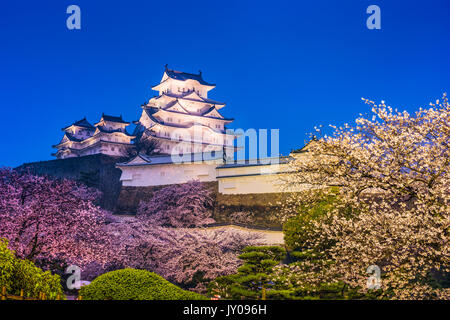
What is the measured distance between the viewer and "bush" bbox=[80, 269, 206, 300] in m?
10.6

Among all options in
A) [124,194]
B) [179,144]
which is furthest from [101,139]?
[124,194]

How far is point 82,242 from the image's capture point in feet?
54.1

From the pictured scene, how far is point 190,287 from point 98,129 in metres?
35.6

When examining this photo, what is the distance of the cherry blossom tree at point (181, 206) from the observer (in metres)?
28.8

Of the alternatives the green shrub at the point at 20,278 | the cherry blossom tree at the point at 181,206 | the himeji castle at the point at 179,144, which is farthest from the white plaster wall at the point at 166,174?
the green shrub at the point at 20,278

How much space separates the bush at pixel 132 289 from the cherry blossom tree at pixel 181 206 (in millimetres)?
16567

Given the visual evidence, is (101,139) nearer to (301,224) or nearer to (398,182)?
(301,224)

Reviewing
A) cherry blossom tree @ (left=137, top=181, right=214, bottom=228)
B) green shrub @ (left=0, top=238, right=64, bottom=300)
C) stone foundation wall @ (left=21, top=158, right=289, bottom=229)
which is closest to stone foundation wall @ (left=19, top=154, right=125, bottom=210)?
stone foundation wall @ (left=21, top=158, right=289, bottom=229)

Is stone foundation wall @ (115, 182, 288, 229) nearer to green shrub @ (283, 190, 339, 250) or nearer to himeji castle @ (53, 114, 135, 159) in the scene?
green shrub @ (283, 190, 339, 250)

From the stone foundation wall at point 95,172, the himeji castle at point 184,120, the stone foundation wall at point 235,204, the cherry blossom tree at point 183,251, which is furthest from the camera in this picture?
the himeji castle at point 184,120

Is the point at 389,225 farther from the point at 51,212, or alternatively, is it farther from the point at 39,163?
the point at 39,163

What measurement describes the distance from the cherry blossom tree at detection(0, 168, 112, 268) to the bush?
538 cm

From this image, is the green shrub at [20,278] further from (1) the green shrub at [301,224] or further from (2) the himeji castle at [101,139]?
(2) the himeji castle at [101,139]
